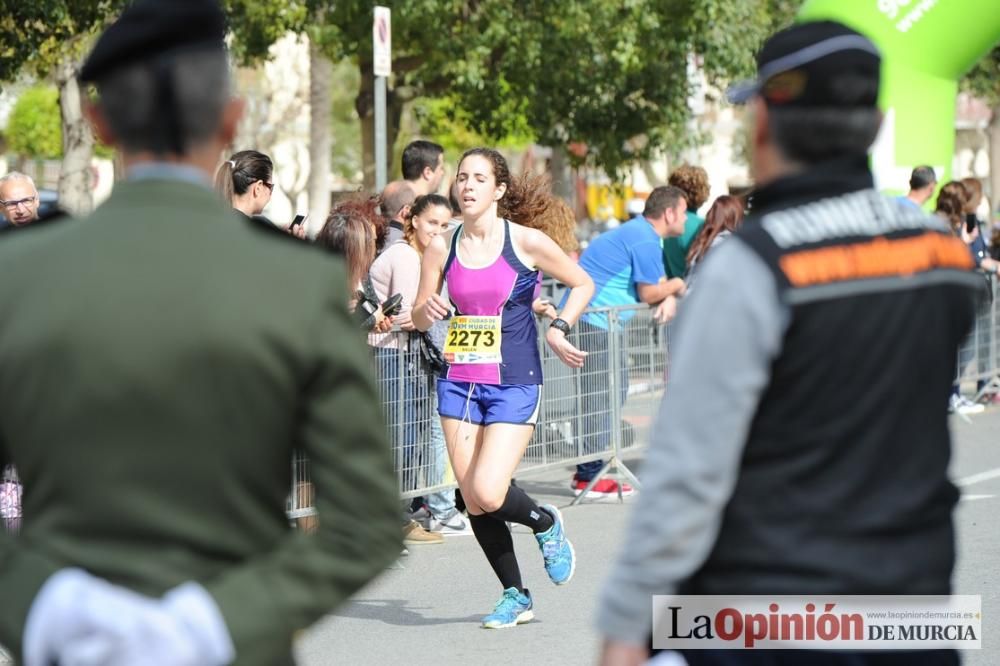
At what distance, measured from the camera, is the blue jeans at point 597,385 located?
32.7 feet

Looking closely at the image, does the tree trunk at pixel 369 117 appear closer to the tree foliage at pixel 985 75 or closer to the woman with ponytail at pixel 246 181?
the woman with ponytail at pixel 246 181

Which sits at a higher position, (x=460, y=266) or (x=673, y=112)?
(x=673, y=112)

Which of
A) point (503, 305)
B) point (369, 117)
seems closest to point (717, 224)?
point (503, 305)

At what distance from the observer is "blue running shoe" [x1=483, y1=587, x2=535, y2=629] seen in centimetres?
693

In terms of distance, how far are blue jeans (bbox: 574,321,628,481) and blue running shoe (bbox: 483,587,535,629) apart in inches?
120

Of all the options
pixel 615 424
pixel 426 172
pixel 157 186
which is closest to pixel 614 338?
pixel 615 424

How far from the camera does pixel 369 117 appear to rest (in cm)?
2158

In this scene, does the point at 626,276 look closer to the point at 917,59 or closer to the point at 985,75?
the point at 917,59

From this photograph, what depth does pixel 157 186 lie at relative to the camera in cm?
234

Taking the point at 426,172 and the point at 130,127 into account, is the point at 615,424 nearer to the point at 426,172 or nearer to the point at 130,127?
the point at 426,172

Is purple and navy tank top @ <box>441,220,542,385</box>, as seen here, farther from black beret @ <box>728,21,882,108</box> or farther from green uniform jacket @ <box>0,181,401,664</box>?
green uniform jacket @ <box>0,181,401,664</box>

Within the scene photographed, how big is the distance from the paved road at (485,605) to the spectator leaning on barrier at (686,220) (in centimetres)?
212

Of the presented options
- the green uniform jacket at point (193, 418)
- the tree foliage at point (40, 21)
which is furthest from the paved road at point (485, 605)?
the tree foliage at point (40, 21)

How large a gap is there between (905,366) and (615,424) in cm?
760
